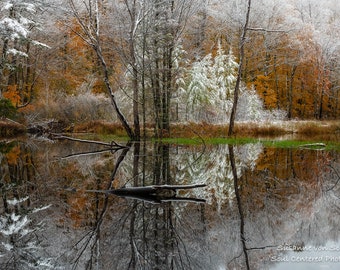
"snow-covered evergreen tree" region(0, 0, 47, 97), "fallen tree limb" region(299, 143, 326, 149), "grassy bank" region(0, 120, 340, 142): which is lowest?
"fallen tree limb" region(299, 143, 326, 149)

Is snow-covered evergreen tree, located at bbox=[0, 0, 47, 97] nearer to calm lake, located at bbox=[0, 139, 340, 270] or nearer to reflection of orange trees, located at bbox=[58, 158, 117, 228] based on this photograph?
reflection of orange trees, located at bbox=[58, 158, 117, 228]

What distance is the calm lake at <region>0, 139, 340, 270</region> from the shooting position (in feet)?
17.9

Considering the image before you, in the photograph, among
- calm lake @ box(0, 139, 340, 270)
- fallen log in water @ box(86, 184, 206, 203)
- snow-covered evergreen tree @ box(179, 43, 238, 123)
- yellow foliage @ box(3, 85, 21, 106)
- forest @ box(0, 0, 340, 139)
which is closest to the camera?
calm lake @ box(0, 139, 340, 270)

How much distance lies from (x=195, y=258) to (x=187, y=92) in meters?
27.7

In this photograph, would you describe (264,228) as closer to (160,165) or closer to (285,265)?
(285,265)

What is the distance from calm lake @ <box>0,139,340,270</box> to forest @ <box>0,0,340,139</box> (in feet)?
31.7

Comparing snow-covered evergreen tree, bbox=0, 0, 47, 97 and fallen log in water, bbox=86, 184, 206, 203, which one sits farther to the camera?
snow-covered evergreen tree, bbox=0, 0, 47, 97

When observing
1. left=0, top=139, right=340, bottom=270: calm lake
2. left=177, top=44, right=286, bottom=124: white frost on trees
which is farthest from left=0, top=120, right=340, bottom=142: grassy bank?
left=0, top=139, right=340, bottom=270: calm lake

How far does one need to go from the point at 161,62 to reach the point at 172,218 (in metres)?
17.4

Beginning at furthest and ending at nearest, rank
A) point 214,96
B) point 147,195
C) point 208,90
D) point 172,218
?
1. point 214,96
2. point 208,90
3. point 147,195
4. point 172,218

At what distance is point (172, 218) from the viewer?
7.00 meters

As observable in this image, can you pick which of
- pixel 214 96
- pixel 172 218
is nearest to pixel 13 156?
pixel 172 218

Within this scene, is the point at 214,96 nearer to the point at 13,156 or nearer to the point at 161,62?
the point at 161,62

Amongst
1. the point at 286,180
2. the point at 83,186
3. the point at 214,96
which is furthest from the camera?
the point at 214,96
